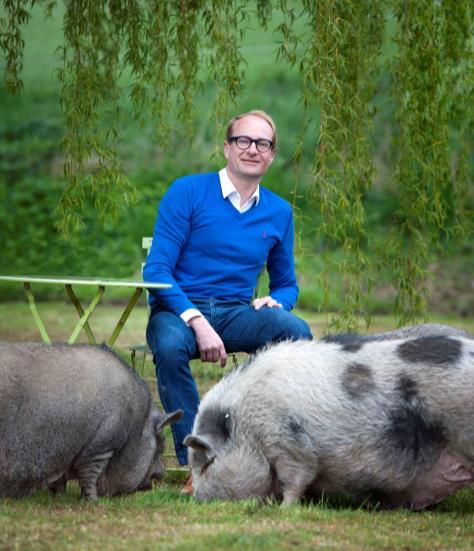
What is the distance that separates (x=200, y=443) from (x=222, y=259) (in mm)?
1326

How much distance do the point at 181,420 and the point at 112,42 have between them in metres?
3.22

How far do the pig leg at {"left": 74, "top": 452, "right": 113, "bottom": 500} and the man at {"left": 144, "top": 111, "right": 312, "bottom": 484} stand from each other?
1.86 feet

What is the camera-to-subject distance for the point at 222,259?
6039mm

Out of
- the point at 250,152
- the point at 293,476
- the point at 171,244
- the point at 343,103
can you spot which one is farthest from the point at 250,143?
the point at 293,476

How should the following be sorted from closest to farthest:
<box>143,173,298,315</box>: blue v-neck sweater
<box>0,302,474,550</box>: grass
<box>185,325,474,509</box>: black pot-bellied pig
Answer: <box>0,302,474,550</box>: grass → <box>185,325,474,509</box>: black pot-bellied pig → <box>143,173,298,315</box>: blue v-neck sweater

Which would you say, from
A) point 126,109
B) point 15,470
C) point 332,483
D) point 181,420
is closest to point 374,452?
point 332,483

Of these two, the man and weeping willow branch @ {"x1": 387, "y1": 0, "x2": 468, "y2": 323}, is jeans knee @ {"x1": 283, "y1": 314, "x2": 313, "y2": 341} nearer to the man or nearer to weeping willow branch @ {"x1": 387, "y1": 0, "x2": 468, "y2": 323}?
the man

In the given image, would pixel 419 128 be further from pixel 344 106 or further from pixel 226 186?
pixel 226 186

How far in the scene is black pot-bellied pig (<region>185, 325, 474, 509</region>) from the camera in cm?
486

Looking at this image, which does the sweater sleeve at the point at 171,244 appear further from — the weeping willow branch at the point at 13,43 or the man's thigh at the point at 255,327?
the weeping willow branch at the point at 13,43

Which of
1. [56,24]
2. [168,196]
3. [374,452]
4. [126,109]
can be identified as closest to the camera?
[374,452]

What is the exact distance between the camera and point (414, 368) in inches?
195

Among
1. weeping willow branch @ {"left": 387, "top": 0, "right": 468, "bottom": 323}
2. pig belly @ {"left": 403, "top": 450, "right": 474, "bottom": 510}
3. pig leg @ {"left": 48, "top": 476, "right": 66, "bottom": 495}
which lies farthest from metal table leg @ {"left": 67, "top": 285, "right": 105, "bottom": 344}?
weeping willow branch @ {"left": 387, "top": 0, "right": 468, "bottom": 323}

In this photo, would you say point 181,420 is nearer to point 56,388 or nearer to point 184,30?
point 56,388
